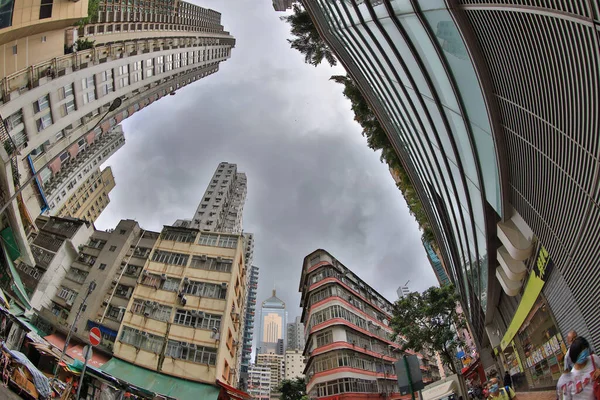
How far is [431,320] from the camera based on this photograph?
74.3 feet

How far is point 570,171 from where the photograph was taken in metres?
4.17

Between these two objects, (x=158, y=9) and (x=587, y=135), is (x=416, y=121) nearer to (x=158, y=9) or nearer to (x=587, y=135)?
(x=587, y=135)

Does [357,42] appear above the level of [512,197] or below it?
above

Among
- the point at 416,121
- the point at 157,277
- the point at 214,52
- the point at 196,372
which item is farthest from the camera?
the point at 214,52

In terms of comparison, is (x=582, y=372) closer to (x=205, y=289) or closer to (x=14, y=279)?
(x=205, y=289)

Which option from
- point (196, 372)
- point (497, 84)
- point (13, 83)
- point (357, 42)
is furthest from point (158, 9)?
point (497, 84)

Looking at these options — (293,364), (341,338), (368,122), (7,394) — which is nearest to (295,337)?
(293,364)

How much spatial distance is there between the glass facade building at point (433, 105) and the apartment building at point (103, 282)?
26.4 m

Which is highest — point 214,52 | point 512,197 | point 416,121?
point 214,52

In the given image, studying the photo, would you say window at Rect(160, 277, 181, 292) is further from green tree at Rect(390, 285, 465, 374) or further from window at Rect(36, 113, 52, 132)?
green tree at Rect(390, 285, 465, 374)

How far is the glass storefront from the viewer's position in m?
7.61

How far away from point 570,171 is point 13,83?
31.9m

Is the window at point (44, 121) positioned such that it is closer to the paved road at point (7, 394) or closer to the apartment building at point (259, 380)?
the paved road at point (7, 394)

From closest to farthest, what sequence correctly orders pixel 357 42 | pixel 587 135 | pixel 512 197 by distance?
pixel 587 135
pixel 512 197
pixel 357 42
